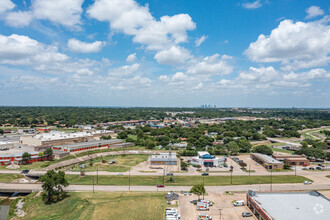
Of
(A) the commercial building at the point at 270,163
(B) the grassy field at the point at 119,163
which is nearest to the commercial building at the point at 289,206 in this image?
(A) the commercial building at the point at 270,163

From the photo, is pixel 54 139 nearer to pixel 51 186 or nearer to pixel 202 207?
pixel 51 186

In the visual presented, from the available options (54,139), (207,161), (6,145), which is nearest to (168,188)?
(207,161)

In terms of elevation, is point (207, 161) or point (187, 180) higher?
point (207, 161)

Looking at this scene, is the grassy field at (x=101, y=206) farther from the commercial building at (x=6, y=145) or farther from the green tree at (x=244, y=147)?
the green tree at (x=244, y=147)

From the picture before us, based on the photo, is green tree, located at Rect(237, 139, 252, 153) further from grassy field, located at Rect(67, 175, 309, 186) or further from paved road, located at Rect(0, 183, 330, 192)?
paved road, located at Rect(0, 183, 330, 192)

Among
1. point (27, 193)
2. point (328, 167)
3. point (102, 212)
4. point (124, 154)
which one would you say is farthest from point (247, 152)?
point (27, 193)

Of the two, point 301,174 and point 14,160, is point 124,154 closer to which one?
point 14,160

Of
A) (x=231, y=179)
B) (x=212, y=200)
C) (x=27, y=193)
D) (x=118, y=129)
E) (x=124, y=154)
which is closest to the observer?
(x=212, y=200)
